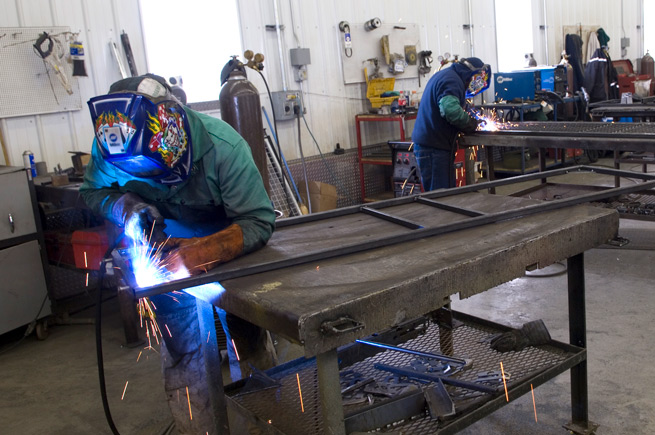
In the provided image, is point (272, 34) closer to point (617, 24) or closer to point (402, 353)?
point (402, 353)

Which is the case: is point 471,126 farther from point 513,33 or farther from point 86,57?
point 513,33

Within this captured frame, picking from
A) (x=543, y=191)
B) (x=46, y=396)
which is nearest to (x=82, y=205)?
(x=46, y=396)

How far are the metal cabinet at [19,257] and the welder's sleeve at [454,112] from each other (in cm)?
312

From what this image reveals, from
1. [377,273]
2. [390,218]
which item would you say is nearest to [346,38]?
[390,218]

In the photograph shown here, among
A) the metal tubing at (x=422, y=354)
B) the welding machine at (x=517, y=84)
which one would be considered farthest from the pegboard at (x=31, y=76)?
the welding machine at (x=517, y=84)

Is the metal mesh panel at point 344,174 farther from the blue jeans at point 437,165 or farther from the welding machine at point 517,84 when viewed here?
the welding machine at point 517,84

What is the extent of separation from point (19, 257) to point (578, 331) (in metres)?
3.40

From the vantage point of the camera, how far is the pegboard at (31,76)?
4520mm

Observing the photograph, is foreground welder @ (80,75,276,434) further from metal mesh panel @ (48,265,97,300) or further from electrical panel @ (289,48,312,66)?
electrical panel @ (289,48,312,66)

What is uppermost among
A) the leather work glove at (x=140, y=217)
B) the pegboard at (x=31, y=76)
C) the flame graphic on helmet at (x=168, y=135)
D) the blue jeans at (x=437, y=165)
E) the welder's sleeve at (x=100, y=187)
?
the pegboard at (x=31, y=76)

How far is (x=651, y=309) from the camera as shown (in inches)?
146

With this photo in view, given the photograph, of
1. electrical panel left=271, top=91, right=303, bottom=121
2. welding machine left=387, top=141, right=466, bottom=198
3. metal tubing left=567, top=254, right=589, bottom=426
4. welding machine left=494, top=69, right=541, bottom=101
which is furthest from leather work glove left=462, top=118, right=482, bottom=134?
welding machine left=494, top=69, right=541, bottom=101

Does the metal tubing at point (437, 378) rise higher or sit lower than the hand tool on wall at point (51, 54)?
lower

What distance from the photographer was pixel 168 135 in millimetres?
1929
